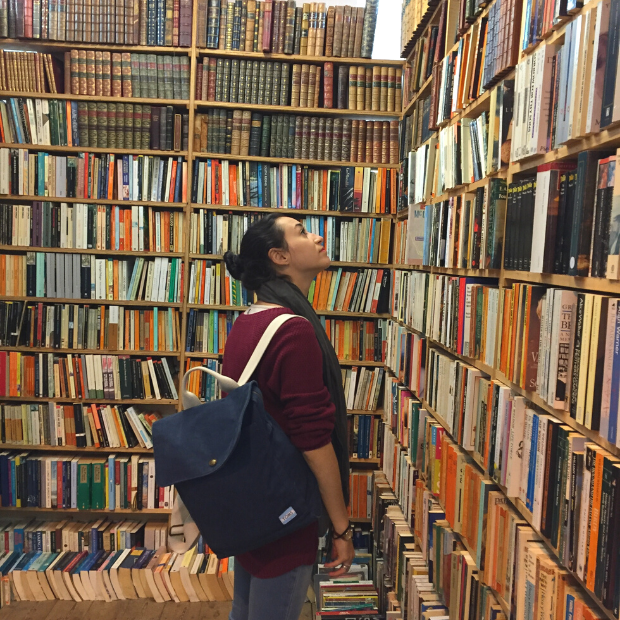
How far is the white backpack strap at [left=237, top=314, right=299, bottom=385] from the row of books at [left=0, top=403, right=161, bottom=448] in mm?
2073

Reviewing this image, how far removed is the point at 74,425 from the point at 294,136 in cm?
187

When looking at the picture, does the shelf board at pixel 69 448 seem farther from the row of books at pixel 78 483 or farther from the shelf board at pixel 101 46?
the shelf board at pixel 101 46

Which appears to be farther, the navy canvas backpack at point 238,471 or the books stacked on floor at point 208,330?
the books stacked on floor at point 208,330

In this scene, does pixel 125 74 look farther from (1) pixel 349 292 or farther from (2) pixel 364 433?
(2) pixel 364 433

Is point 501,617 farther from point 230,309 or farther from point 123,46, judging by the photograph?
point 123,46

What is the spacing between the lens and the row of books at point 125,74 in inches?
126

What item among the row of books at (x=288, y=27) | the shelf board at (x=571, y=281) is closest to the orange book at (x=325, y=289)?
the row of books at (x=288, y=27)

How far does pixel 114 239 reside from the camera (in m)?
3.27

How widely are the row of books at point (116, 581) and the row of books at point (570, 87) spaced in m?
2.50

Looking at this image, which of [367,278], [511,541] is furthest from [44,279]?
[511,541]

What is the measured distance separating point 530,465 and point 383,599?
5.06 feet

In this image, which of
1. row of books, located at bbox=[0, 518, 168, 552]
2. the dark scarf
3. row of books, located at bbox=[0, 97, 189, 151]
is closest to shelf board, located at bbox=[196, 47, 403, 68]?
row of books, located at bbox=[0, 97, 189, 151]

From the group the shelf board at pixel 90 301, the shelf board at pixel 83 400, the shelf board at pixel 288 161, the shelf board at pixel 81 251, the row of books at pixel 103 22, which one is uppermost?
the row of books at pixel 103 22

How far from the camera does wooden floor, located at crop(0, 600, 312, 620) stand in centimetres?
288
